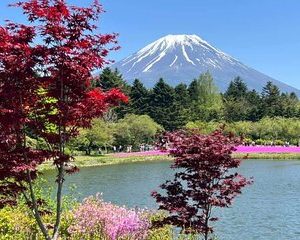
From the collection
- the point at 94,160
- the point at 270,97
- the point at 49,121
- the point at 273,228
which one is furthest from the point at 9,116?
the point at 270,97

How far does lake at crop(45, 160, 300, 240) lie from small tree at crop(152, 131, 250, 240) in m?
4.86

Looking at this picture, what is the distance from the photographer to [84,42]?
6102 mm

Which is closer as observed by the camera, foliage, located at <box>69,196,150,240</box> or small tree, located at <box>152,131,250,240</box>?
small tree, located at <box>152,131,250,240</box>

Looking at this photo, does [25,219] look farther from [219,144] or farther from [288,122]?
[288,122]

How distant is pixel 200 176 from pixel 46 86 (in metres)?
3.17

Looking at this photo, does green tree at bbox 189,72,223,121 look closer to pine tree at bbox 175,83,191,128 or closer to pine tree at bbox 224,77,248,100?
pine tree at bbox 175,83,191,128

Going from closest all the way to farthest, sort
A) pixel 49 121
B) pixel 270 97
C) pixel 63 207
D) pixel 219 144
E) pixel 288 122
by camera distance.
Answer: pixel 49 121 < pixel 219 144 < pixel 63 207 < pixel 288 122 < pixel 270 97

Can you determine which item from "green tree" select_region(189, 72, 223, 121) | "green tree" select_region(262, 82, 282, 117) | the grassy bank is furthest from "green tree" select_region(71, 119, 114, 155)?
"green tree" select_region(262, 82, 282, 117)

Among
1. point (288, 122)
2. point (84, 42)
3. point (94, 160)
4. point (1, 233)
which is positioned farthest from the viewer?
point (288, 122)

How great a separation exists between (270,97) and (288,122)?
16119 mm

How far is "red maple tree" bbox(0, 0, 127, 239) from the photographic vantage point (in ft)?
19.6

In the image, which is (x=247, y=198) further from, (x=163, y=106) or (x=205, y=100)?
(x=205, y=100)

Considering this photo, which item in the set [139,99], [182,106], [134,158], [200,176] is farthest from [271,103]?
[200,176]

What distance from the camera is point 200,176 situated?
823cm
